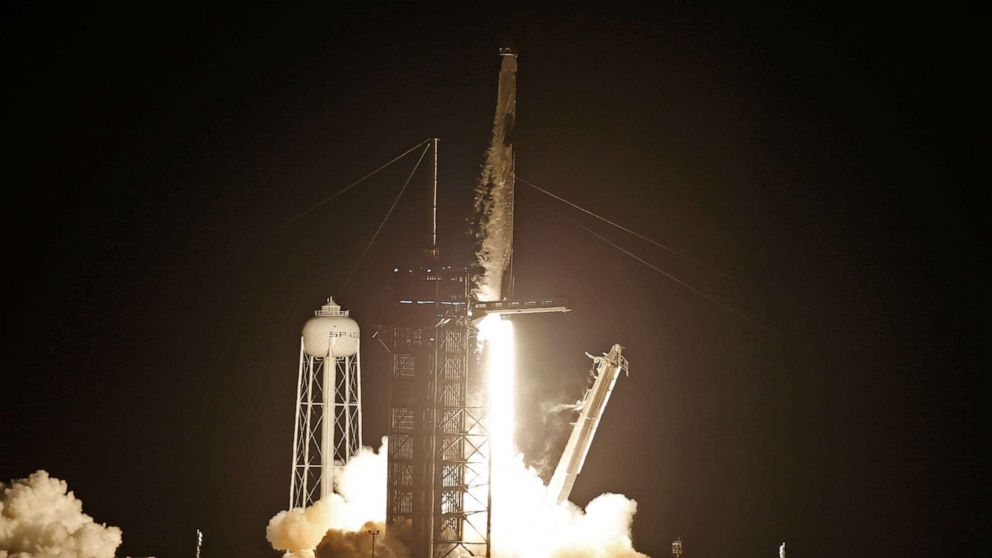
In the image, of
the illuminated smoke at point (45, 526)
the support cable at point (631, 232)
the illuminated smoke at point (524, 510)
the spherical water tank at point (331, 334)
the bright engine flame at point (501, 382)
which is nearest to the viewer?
the illuminated smoke at point (524, 510)

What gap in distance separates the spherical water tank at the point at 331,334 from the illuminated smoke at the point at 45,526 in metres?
5.78

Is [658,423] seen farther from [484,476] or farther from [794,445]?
[484,476]

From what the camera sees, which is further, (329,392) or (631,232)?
(631,232)

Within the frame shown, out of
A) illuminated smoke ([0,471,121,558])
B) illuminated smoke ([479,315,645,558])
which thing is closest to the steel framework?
illuminated smoke ([479,315,645,558])

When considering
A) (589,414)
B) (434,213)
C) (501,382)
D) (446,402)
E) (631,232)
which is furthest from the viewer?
(631,232)

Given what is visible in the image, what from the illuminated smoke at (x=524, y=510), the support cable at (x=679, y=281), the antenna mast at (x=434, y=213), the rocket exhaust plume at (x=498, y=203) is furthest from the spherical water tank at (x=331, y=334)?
the support cable at (x=679, y=281)

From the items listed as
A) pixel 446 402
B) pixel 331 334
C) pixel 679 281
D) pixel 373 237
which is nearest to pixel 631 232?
pixel 679 281

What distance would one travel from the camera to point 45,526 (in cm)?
4072

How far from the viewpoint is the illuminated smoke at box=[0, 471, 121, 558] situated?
40219mm

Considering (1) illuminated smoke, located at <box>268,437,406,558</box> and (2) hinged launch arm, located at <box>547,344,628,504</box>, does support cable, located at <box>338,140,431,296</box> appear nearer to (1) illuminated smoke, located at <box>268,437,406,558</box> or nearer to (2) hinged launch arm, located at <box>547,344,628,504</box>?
(1) illuminated smoke, located at <box>268,437,406,558</box>

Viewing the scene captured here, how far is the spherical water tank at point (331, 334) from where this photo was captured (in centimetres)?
4131

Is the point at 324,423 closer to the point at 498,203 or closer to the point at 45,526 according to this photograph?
the point at 45,526

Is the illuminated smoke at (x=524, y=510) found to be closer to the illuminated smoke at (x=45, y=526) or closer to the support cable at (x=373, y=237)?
the support cable at (x=373, y=237)

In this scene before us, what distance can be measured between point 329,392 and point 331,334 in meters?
1.25
